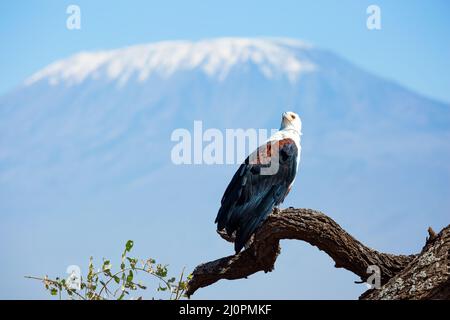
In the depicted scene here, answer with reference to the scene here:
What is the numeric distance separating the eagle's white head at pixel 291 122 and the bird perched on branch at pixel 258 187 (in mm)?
420

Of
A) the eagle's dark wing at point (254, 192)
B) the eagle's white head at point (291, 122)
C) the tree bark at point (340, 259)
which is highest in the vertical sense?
the eagle's white head at point (291, 122)

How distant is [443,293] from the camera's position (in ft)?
26.5

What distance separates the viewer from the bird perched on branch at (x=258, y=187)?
31.6 ft

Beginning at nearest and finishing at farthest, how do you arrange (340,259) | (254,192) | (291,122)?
(340,259), (254,192), (291,122)

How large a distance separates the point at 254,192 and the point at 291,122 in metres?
1.56

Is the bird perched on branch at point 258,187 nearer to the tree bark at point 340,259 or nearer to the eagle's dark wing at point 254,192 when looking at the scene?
the eagle's dark wing at point 254,192

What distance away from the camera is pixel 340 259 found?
9.50 metres

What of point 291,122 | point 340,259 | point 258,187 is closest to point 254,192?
point 258,187

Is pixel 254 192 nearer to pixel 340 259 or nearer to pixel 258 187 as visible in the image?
pixel 258 187

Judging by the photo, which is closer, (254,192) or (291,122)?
(254,192)

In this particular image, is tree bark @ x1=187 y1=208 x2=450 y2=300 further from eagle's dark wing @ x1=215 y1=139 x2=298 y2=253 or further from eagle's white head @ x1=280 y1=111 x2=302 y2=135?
eagle's white head @ x1=280 y1=111 x2=302 y2=135

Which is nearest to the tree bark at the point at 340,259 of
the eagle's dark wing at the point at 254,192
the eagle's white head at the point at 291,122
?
the eagle's dark wing at the point at 254,192
